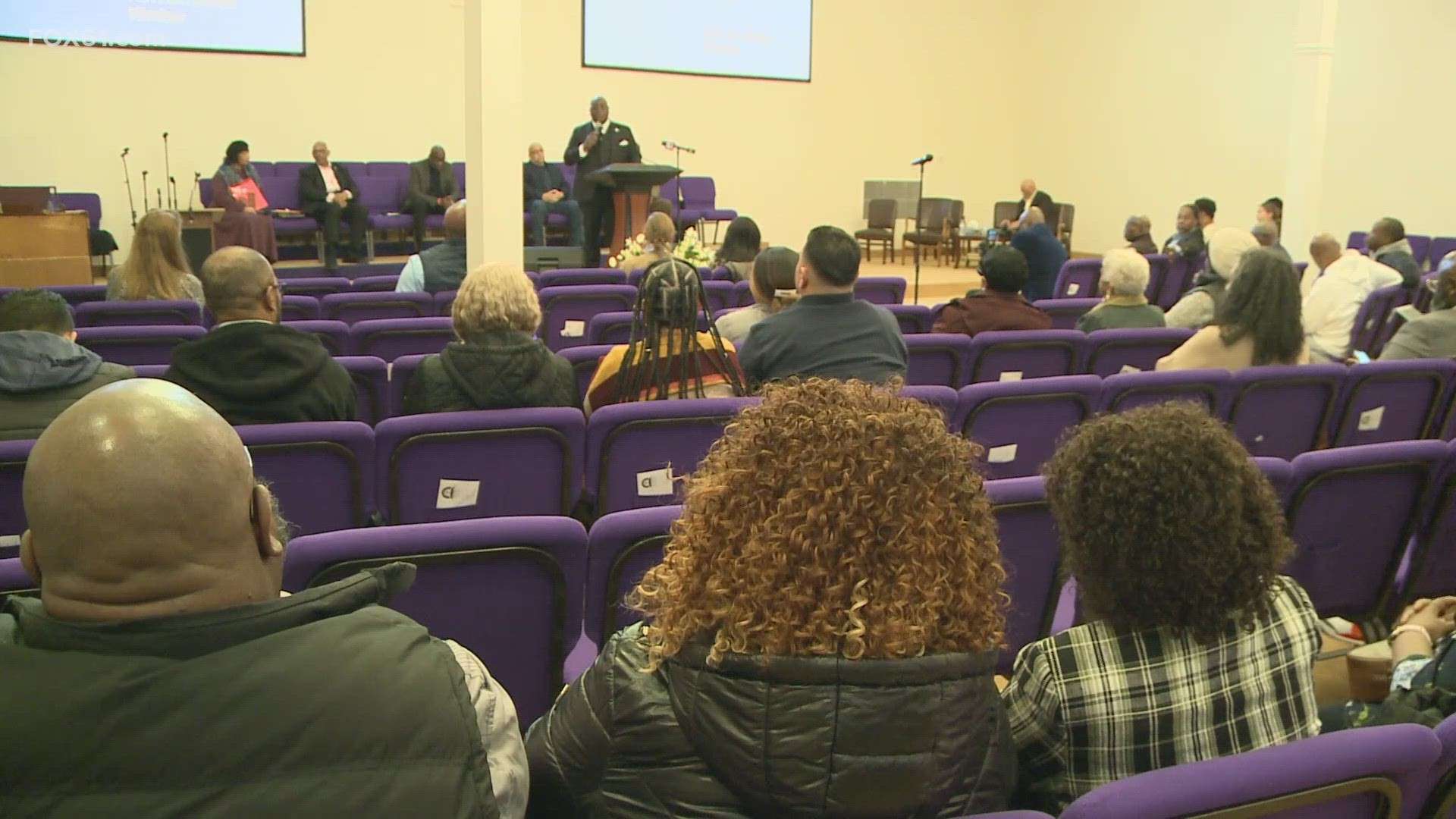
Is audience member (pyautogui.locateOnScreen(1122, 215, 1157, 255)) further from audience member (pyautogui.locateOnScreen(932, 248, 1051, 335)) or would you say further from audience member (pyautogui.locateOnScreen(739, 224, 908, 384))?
audience member (pyautogui.locateOnScreen(739, 224, 908, 384))

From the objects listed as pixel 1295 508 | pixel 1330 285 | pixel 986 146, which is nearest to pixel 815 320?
pixel 1295 508

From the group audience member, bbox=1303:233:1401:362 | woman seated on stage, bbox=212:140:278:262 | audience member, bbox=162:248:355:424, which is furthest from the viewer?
woman seated on stage, bbox=212:140:278:262

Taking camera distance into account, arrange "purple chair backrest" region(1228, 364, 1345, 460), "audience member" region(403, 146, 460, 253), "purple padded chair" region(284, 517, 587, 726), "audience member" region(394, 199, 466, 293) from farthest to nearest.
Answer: "audience member" region(403, 146, 460, 253), "audience member" region(394, 199, 466, 293), "purple chair backrest" region(1228, 364, 1345, 460), "purple padded chair" region(284, 517, 587, 726)

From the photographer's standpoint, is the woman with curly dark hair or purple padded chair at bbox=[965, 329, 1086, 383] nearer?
the woman with curly dark hair

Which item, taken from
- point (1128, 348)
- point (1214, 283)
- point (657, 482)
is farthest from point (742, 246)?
point (657, 482)

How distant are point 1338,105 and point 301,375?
12.6 metres

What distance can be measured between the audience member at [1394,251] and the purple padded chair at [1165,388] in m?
4.87

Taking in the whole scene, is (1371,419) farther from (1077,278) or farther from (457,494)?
(1077,278)

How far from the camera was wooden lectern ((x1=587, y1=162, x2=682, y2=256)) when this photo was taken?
1016 cm

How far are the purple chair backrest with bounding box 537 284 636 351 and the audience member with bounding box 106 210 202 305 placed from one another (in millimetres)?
1630

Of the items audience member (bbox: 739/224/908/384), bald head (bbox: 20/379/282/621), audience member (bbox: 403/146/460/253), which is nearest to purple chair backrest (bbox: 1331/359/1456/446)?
audience member (bbox: 739/224/908/384)

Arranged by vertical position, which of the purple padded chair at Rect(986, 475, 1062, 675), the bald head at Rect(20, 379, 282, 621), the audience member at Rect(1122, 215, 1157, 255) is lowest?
the purple padded chair at Rect(986, 475, 1062, 675)

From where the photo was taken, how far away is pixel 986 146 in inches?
663

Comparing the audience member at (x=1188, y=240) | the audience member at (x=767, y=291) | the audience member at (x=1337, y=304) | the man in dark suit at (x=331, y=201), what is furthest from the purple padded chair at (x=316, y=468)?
the man in dark suit at (x=331, y=201)
